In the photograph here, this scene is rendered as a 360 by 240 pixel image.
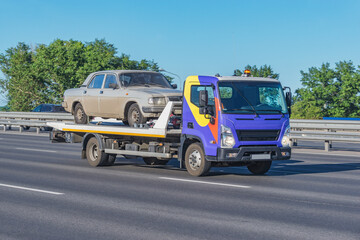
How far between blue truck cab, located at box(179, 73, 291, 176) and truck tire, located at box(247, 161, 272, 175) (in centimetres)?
71

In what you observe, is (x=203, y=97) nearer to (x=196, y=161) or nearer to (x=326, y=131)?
(x=196, y=161)

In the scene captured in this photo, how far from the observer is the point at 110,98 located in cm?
1535

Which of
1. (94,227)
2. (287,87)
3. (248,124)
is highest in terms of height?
(287,87)

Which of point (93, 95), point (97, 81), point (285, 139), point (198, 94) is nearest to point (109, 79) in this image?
point (97, 81)

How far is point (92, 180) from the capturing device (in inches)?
500

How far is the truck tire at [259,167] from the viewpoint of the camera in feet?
46.6

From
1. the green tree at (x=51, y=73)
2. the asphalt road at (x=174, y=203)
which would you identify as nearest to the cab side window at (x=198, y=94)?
the asphalt road at (x=174, y=203)

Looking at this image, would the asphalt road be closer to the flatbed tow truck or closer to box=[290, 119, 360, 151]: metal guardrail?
the flatbed tow truck

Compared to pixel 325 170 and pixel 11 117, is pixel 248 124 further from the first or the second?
pixel 11 117

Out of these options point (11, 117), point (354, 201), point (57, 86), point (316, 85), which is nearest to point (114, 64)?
point (57, 86)

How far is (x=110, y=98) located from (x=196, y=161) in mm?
3422

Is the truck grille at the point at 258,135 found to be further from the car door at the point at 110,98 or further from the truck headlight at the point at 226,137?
the car door at the point at 110,98

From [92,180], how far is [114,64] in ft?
240

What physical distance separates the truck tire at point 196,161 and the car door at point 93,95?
3717 millimetres
